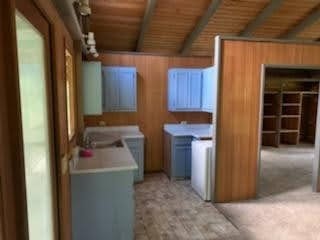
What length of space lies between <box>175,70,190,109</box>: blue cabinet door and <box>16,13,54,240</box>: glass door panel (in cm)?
323

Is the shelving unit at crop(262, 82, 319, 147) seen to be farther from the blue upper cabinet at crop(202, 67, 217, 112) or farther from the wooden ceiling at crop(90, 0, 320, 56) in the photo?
→ the blue upper cabinet at crop(202, 67, 217, 112)

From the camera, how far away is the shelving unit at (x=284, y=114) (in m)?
7.25

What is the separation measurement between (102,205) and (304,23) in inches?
188

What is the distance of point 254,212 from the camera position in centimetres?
321

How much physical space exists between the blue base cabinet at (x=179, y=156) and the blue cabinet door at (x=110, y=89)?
3.71ft

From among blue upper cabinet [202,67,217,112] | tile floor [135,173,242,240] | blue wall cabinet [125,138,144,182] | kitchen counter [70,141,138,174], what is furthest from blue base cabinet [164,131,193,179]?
kitchen counter [70,141,138,174]

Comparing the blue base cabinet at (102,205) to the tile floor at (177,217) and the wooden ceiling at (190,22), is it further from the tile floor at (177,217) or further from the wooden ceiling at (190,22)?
the wooden ceiling at (190,22)

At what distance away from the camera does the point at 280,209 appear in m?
3.30

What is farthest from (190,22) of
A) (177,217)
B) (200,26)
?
(177,217)

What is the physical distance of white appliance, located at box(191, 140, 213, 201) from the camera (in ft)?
11.5

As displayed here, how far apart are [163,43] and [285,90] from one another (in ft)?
14.8

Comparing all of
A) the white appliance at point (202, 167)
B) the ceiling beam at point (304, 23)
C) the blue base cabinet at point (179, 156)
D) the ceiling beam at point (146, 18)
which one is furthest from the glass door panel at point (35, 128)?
the ceiling beam at point (304, 23)

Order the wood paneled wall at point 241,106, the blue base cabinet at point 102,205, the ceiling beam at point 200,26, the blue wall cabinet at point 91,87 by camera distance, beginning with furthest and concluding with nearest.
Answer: the ceiling beam at point 200,26 < the blue wall cabinet at point 91,87 < the wood paneled wall at point 241,106 < the blue base cabinet at point 102,205

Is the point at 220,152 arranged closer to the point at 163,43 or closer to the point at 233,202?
the point at 233,202
